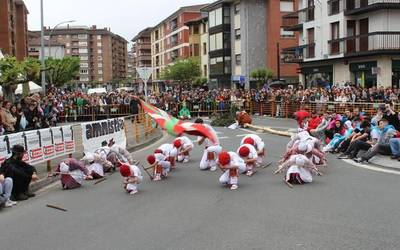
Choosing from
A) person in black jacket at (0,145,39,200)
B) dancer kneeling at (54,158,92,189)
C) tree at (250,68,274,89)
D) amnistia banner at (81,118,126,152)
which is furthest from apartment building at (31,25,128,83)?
person in black jacket at (0,145,39,200)

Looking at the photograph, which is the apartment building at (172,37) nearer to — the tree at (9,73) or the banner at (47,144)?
the tree at (9,73)

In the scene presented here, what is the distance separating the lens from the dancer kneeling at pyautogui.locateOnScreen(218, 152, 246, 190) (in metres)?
11.6

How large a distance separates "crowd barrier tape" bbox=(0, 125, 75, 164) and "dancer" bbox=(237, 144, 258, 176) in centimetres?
491

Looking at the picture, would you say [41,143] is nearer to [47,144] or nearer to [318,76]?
[47,144]

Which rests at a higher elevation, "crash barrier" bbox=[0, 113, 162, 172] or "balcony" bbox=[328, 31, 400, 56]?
"balcony" bbox=[328, 31, 400, 56]

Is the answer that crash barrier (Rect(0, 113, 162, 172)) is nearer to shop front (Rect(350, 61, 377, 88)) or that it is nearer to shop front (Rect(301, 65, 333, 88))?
shop front (Rect(350, 61, 377, 88))

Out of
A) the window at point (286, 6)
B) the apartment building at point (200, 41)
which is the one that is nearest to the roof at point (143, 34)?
the apartment building at point (200, 41)

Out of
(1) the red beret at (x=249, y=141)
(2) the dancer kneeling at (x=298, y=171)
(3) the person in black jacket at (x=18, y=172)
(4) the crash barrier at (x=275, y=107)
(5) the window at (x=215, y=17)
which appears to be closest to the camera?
(3) the person in black jacket at (x=18, y=172)

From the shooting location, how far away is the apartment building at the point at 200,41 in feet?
257

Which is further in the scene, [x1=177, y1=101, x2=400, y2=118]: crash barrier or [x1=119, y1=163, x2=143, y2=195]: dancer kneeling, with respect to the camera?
[x1=177, y1=101, x2=400, y2=118]: crash barrier

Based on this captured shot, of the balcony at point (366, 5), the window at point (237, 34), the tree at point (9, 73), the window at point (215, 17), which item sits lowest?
the tree at point (9, 73)

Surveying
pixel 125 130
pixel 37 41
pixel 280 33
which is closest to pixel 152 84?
pixel 37 41

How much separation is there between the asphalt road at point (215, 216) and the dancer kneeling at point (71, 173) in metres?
0.26

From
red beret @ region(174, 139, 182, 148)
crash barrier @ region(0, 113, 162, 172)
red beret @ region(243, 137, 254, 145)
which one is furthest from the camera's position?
red beret @ region(174, 139, 182, 148)
